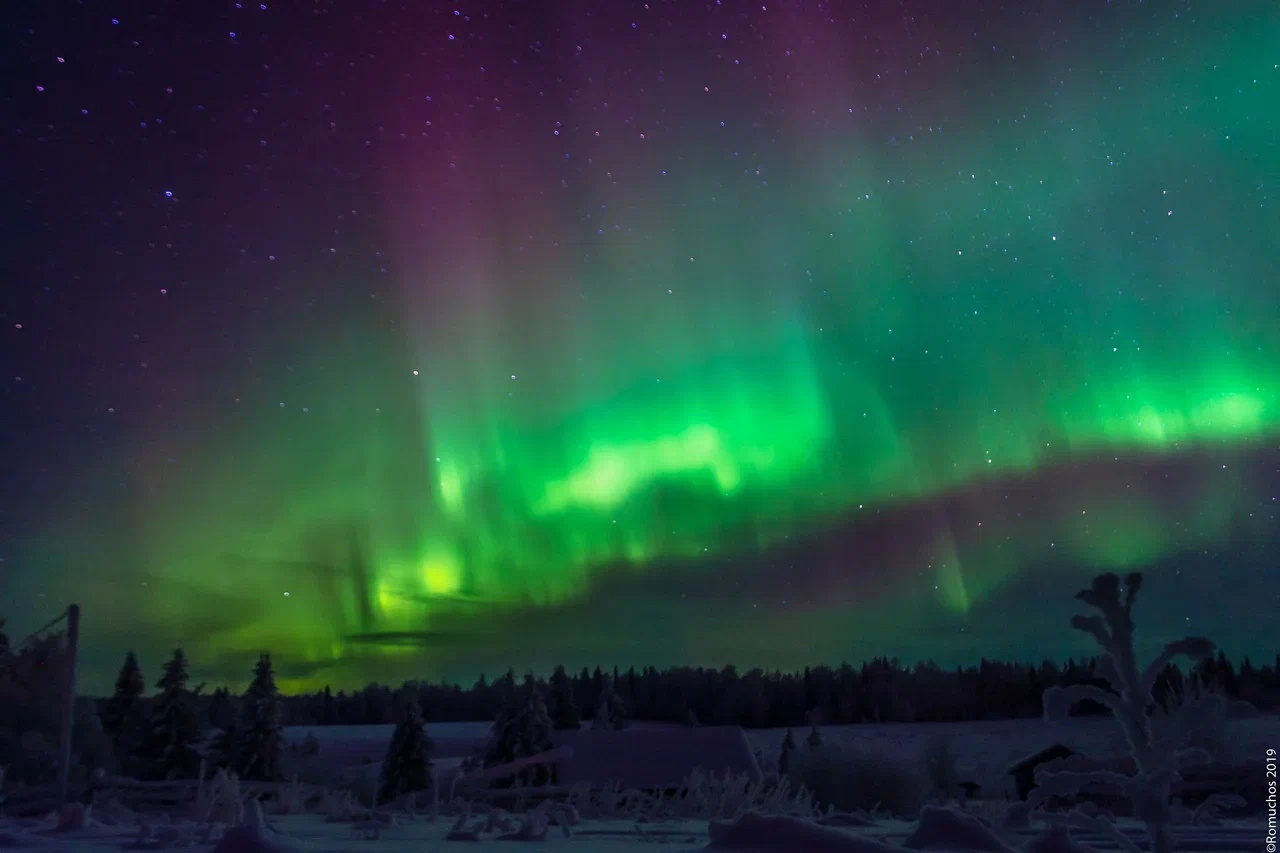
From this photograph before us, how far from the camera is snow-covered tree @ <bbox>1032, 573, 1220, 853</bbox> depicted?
18.0 ft

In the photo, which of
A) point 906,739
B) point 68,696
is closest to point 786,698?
point 906,739

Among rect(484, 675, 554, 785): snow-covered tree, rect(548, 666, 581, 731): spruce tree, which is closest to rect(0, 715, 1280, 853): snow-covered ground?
rect(484, 675, 554, 785): snow-covered tree

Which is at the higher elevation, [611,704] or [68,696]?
[68,696]

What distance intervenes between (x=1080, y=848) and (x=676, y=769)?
32.7 meters

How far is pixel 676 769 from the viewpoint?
38.4 meters

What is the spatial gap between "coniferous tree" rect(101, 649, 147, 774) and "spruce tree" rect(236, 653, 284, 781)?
4487 millimetres

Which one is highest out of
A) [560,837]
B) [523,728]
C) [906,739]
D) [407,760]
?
[560,837]

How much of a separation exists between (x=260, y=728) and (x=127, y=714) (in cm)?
724

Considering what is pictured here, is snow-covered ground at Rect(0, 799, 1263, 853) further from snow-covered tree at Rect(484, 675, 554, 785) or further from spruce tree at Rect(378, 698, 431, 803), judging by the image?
spruce tree at Rect(378, 698, 431, 803)

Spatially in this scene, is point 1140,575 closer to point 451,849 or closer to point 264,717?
point 451,849

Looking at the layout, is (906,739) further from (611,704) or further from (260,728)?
(260,728)

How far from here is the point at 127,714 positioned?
4622cm

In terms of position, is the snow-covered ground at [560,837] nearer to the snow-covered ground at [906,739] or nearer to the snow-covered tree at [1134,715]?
the snow-covered tree at [1134,715]

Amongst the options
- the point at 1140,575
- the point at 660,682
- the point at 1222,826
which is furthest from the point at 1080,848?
the point at 660,682
